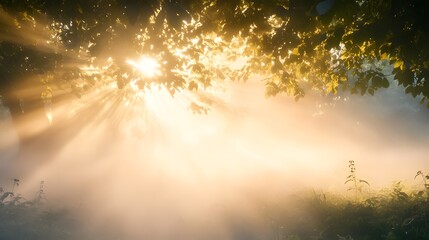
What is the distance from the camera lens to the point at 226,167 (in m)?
20.3

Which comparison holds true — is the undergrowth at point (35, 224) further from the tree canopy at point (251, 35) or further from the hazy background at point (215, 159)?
the tree canopy at point (251, 35)

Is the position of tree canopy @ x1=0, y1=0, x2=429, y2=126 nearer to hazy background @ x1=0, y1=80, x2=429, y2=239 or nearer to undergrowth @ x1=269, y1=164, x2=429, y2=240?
undergrowth @ x1=269, y1=164, x2=429, y2=240

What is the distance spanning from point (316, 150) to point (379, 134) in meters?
22.9

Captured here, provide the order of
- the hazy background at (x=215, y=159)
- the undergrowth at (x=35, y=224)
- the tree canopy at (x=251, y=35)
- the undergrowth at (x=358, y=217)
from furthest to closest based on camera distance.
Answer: the hazy background at (x=215, y=159)
the undergrowth at (x=35, y=224)
the undergrowth at (x=358, y=217)
the tree canopy at (x=251, y=35)

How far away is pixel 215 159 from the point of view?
2348cm

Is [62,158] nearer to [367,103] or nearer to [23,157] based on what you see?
[23,157]

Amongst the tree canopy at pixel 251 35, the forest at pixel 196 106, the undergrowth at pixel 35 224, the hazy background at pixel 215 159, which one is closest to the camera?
the tree canopy at pixel 251 35

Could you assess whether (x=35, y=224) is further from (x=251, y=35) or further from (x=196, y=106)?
(x=251, y=35)

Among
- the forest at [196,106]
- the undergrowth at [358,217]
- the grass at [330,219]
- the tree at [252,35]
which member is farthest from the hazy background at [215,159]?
the tree at [252,35]

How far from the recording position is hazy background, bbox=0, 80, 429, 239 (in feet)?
40.3

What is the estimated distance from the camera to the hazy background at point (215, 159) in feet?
40.3

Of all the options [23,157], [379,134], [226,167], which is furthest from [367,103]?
[23,157]

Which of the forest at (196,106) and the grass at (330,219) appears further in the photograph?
the grass at (330,219)

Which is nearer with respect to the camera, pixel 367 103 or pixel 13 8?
pixel 13 8
